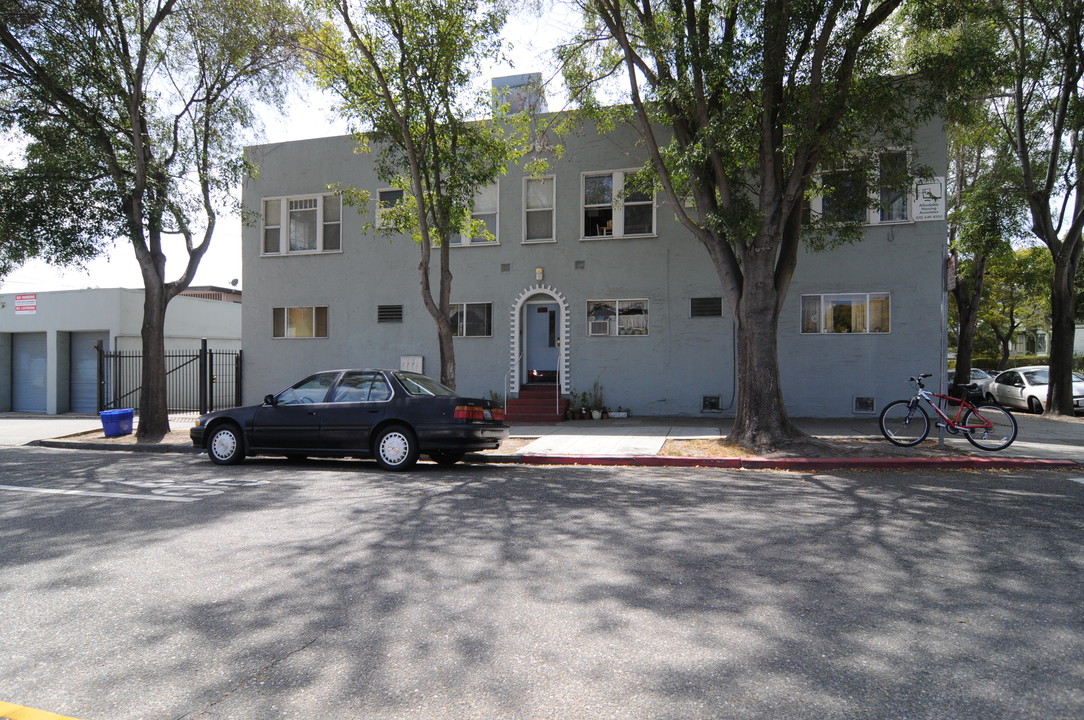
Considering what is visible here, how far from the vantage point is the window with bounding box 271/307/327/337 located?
19.6 meters

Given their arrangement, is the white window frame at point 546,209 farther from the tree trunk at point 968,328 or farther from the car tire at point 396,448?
the tree trunk at point 968,328

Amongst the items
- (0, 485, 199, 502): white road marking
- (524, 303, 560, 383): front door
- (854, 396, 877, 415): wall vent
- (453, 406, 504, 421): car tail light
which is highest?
(524, 303, 560, 383): front door

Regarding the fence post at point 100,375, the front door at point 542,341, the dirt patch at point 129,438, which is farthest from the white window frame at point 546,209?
the fence post at point 100,375

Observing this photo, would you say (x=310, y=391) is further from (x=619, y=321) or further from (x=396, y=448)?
(x=619, y=321)

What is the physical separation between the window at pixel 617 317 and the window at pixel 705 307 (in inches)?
43.4

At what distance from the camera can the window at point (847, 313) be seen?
1595 cm

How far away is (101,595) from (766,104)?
34.3ft

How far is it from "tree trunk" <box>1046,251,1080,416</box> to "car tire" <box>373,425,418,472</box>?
1607 centimetres

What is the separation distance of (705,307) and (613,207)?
3.24m

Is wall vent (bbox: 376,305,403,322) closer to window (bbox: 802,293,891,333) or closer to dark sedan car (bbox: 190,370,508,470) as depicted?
dark sedan car (bbox: 190,370,508,470)

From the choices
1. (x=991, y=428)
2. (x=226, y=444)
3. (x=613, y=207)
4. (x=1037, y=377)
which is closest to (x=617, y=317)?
(x=613, y=207)

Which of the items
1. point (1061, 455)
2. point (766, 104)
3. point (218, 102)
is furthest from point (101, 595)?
point (218, 102)

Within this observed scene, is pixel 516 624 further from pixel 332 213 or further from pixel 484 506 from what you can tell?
pixel 332 213

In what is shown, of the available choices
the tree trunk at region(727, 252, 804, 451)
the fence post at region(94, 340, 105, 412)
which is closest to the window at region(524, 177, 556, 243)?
the tree trunk at region(727, 252, 804, 451)
